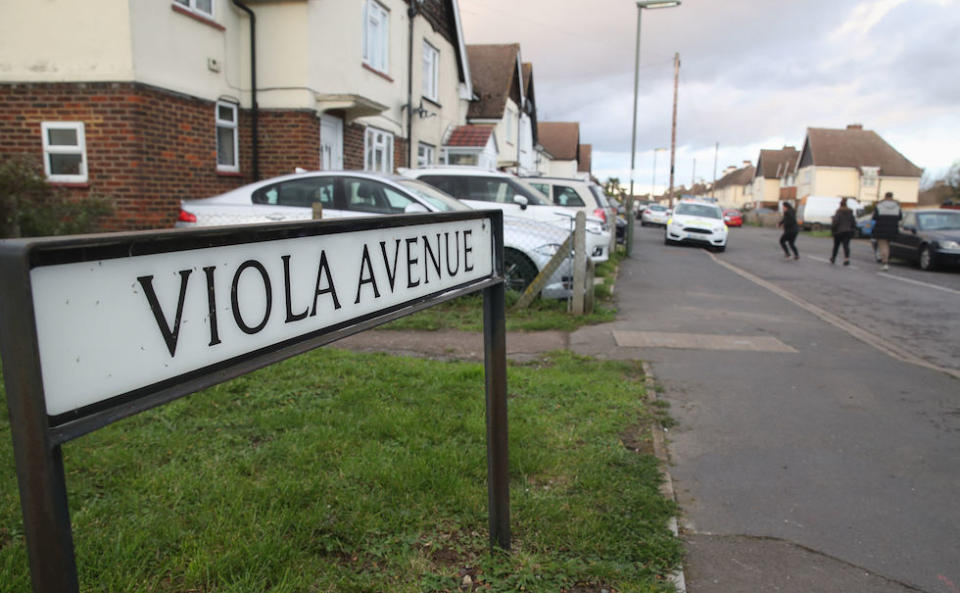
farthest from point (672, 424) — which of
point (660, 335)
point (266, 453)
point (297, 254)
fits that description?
point (297, 254)

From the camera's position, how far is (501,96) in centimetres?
2959

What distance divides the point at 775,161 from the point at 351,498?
91974 mm

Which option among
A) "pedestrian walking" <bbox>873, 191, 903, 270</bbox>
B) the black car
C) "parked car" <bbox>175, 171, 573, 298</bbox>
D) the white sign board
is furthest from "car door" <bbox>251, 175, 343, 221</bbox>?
the black car

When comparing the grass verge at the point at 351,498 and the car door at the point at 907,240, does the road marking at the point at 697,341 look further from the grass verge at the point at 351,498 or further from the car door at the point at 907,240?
the car door at the point at 907,240

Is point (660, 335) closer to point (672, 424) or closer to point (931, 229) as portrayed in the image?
point (672, 424)

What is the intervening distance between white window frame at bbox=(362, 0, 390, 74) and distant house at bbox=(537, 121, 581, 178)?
38.4 metres

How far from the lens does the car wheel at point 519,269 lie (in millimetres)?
9266

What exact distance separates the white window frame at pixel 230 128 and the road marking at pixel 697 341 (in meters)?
8.54

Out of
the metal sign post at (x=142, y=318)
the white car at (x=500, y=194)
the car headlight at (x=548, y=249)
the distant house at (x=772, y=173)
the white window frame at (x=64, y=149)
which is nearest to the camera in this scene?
the metal sign post at (x=142, y=318)

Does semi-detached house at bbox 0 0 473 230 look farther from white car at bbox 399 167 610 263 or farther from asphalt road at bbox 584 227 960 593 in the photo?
asphalt road at bbox 584 227 960 593

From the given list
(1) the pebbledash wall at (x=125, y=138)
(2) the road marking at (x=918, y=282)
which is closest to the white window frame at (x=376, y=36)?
(1) the pebbledash wall at (x=125, y=138)

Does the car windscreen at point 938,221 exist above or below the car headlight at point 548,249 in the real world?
above

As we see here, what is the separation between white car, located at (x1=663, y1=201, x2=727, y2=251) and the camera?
2259cm

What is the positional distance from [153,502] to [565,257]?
6368mm
